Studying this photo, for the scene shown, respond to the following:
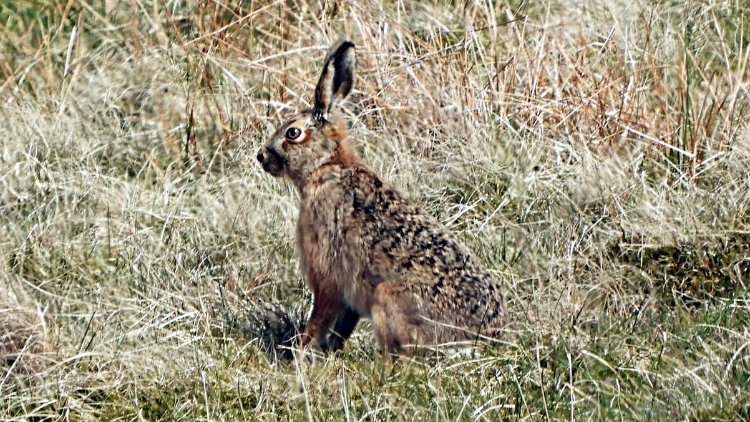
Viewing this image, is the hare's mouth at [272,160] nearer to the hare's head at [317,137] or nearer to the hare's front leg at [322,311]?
the hare's head at [317,137]

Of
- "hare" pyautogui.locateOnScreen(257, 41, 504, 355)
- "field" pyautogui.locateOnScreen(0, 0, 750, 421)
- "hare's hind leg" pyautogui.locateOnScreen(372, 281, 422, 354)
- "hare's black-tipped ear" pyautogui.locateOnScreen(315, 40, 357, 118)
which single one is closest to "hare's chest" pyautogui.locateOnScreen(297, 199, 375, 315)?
"hare" pyautogui.locateOnScreen(257, 41, 504, 355)

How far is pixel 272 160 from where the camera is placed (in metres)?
5.27

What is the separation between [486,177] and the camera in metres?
5.82

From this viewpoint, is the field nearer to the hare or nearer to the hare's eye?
the hare

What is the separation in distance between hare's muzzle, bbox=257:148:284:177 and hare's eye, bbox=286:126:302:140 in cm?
10

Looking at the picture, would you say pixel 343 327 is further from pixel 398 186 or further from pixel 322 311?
pixel 398 186

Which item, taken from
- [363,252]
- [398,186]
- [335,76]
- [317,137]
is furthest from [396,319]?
[398,186]

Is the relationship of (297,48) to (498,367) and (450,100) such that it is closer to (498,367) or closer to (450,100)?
(450,100)

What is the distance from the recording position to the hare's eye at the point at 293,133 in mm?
5250

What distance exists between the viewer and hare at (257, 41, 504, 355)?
454 centimetres

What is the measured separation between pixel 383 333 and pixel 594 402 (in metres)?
0.97

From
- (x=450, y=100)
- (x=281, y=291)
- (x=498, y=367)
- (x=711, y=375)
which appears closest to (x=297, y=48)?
(x=450, y=100)

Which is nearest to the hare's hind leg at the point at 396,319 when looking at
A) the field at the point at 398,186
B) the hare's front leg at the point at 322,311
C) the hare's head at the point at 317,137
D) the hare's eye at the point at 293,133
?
the field at the point at 398,186

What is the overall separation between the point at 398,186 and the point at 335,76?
826mm
